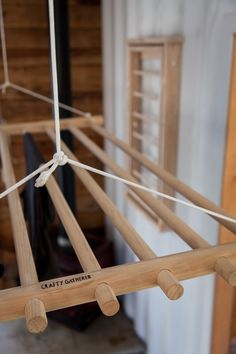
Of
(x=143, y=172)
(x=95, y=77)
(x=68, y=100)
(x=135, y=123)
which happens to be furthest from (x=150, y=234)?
(x=95, y=77)

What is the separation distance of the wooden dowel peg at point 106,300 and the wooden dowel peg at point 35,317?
9 cm

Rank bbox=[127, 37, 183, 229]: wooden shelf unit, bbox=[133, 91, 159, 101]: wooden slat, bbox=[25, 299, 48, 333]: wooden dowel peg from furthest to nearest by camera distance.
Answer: bbox=[133, 91, 159, 101]: wooden slat → bbox=[127, 37, 183, 229]: wooden shelf unit → bbox=[25, 299, 48, 333]: wooden dowel peg

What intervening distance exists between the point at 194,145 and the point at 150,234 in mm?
627

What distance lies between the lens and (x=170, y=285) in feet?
2.33

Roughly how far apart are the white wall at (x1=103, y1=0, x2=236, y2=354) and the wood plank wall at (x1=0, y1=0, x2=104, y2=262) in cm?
44

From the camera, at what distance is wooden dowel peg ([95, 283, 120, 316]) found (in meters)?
0.67

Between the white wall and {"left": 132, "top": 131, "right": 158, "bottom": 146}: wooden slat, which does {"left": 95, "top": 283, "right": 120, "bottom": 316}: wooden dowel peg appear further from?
{"left": 132, "top": 131, "right": 158, "bottom": 146}: wooden slat

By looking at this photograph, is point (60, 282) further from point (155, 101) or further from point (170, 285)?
point (155, 101)

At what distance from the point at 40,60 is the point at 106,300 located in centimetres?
237

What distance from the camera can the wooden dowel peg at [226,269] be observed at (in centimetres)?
74

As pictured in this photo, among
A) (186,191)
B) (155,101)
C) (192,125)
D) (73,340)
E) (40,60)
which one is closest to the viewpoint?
(186,191)

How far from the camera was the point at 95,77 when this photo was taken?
2.90 meters

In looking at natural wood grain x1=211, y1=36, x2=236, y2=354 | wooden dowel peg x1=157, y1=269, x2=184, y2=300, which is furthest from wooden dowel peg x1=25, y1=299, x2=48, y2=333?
natural wood grain x1=211, y1=36, x2=236, y2=354

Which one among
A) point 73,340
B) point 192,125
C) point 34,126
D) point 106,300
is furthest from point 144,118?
point 106,300
